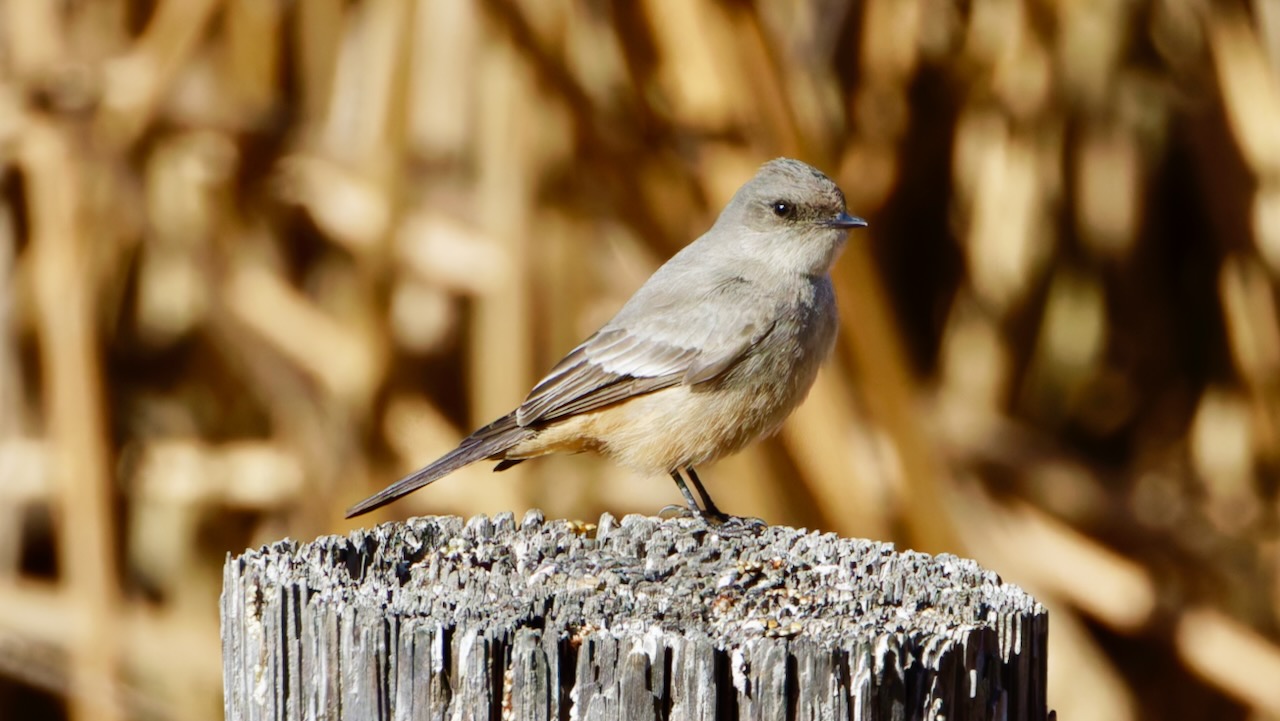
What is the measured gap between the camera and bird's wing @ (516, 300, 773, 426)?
3.82 meters

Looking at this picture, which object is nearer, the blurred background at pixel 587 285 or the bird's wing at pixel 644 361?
the bird's wing at pixel 644 361

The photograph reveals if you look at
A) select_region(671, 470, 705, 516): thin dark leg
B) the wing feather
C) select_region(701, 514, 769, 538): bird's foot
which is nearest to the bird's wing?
the wing feather

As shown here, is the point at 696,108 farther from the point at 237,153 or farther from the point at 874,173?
the point at 237,153

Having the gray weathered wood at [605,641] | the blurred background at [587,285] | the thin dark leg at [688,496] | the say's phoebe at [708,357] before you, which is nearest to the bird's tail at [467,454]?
the say's phoebe at [708,357]

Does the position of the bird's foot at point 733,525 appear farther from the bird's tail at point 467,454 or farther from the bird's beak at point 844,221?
the bird's beak at point 844,221

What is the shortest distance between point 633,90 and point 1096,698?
2881 mm

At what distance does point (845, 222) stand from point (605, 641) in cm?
240

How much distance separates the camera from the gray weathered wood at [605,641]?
1767 millimetres

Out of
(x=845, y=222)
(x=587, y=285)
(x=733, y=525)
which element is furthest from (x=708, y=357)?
(x=587, y=285)

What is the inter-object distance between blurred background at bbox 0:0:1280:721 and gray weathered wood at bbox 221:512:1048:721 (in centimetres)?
245

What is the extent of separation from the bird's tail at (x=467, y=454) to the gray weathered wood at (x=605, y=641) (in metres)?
1.01

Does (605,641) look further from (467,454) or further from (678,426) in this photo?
(678,426)

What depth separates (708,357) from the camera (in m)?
3.83

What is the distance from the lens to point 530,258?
501cm
